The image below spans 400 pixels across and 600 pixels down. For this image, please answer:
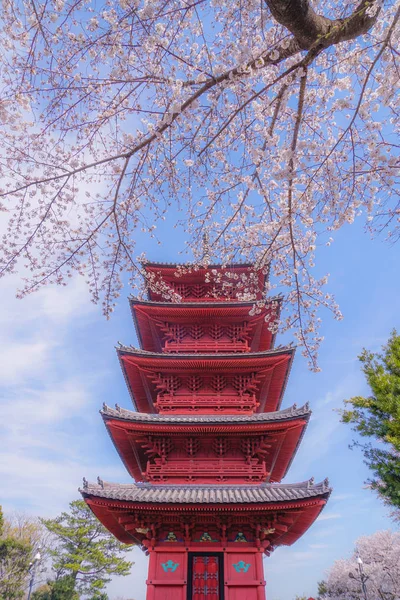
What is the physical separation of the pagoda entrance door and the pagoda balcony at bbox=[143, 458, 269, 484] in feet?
5.60

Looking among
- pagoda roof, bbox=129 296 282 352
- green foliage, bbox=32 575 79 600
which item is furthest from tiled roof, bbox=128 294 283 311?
green foliage, bbox=32 575 79 600

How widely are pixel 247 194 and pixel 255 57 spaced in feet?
6.21

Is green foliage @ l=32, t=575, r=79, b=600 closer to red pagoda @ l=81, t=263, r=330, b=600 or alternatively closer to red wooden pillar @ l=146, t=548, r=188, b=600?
red pagoda @ l=81, t=263, r=330, b=600

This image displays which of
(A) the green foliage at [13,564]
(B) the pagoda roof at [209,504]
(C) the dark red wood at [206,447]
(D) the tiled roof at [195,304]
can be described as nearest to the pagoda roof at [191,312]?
(D) the tiled roof at [195,304]

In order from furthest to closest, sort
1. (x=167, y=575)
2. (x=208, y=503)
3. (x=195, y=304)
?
1. (x=195, y=304)
2. (x=167, y=575)
3. (x=208, y=503)

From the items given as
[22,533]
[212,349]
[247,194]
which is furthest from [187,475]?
[22,533]

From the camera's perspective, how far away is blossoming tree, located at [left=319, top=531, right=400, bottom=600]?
23.0 m

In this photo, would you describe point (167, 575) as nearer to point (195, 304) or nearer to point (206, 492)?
point (206, 492)

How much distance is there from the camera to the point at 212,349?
13172 mm

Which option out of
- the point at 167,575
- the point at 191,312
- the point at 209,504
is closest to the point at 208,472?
the point at 209,504

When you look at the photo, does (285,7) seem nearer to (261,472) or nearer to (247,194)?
(247,194)

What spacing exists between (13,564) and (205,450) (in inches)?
931

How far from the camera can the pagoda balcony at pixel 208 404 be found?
1167 cm

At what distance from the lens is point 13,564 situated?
25.7m
